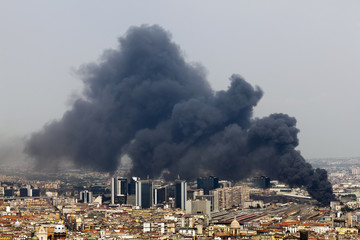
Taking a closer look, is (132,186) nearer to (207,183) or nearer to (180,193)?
(180,193)

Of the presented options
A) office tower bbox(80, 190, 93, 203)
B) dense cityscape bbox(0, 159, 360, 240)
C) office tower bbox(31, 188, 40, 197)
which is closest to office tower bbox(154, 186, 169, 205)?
dense cityscape bbox(0, 159, 360, 240)

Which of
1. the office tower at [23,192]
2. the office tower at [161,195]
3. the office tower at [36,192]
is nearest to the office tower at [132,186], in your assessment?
the office tower at [161,195]

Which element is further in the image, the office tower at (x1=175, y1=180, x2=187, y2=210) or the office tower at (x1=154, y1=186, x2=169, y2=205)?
the office tower at (x1=154, y1=186, x2=169, y2=205)

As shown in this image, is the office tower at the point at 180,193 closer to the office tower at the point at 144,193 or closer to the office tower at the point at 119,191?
the office tower at the point at 144,193

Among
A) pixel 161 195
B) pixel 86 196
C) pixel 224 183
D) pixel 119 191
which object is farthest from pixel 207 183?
pixel 86 196

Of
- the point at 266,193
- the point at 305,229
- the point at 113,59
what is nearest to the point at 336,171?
the point at 266,193

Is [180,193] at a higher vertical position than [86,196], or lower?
lower

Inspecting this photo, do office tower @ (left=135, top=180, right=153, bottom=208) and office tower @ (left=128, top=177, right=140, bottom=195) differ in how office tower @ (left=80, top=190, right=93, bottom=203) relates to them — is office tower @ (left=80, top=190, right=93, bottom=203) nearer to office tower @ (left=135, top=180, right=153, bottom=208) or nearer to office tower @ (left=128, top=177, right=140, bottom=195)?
office tower @ (left=128, top=177, right=140, bottom=195)

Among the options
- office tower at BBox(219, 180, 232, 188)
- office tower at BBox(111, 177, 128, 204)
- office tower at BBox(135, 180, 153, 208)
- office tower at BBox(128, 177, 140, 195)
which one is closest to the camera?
office tower at BBox(135, 180, 153, 208)
